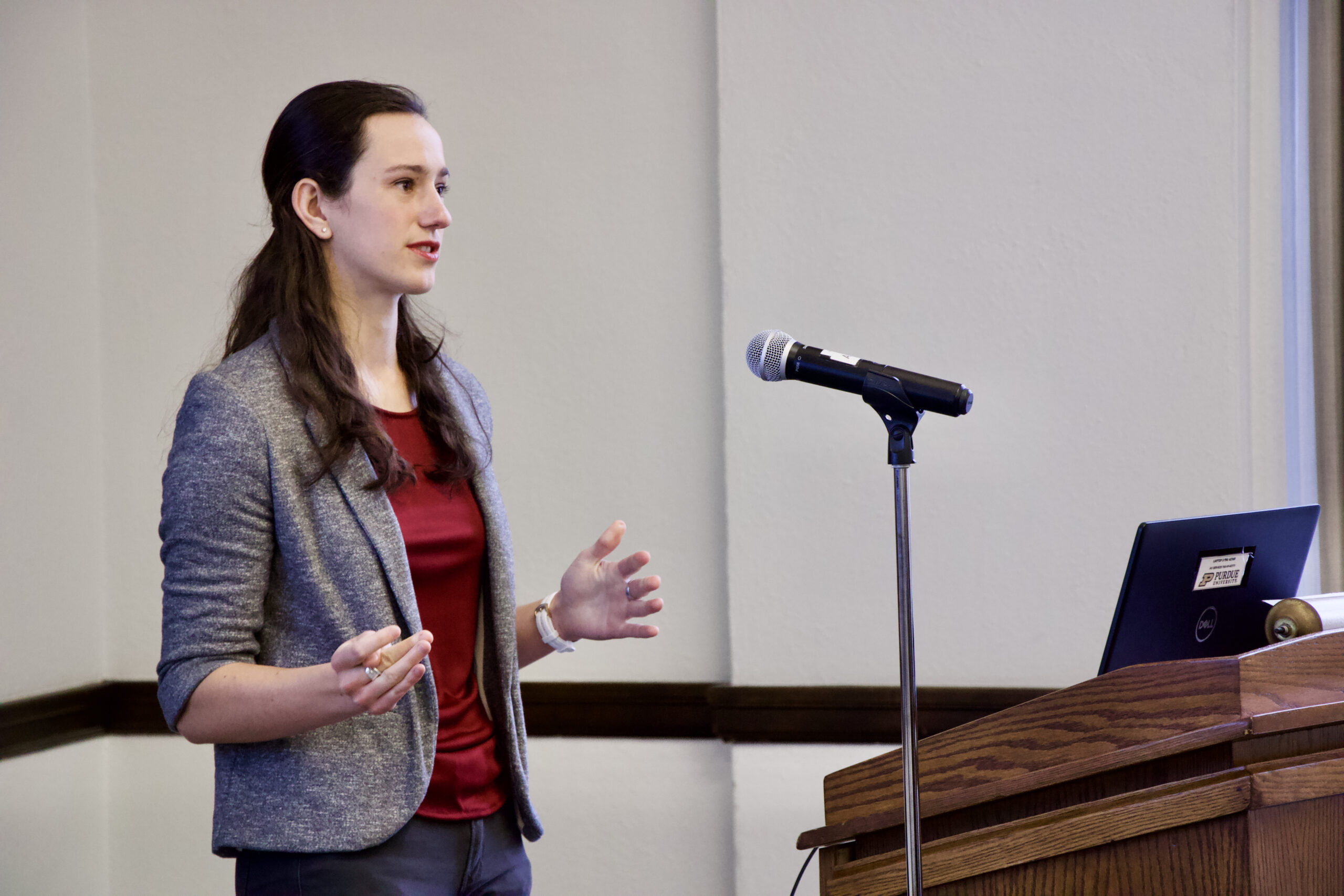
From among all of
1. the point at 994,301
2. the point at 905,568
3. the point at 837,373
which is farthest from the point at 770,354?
the point at 994,301

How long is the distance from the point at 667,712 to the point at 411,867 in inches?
55.9

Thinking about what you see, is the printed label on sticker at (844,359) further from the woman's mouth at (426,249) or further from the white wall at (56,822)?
the white wall at (56,822)

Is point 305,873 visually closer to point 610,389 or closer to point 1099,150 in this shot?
point 610,389

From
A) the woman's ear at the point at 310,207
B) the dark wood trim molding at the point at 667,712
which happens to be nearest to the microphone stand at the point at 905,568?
the woman's ear at the point at 310,207

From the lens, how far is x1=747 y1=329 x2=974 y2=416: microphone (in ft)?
4.12

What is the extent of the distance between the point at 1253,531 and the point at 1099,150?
1.21 metres

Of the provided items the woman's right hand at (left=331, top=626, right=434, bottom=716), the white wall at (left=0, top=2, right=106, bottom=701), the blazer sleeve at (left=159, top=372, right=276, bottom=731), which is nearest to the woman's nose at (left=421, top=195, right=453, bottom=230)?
the blazer sleeve at (left=159, top=372, right=276, bottom=731)

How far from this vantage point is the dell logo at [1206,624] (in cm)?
148

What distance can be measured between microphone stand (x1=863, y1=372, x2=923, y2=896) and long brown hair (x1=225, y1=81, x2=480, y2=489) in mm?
577

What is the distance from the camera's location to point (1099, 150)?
2.44 meters

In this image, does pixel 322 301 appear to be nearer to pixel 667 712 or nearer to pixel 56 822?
pixel 667 712

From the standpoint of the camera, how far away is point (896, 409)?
50.5 inches

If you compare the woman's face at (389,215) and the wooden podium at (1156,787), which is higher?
the woman's face at (389,215)

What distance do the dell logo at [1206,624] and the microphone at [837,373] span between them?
48cm
